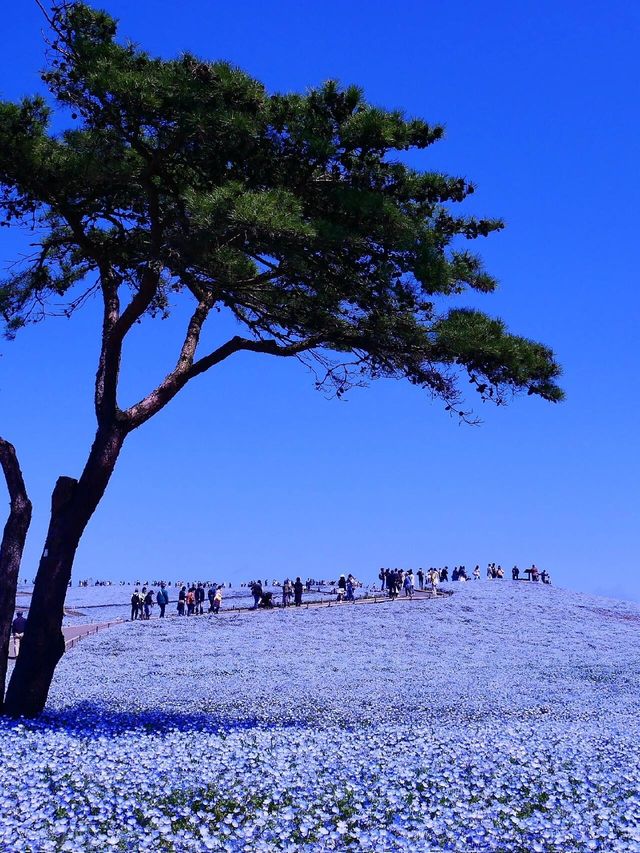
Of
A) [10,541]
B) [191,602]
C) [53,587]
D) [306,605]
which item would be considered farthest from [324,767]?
[306,605]

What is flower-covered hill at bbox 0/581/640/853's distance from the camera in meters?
6.22

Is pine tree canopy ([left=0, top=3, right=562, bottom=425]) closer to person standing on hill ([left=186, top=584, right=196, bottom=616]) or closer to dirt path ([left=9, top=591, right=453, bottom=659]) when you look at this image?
dirt path ([left=9, top=591, right=453, bottom=659])

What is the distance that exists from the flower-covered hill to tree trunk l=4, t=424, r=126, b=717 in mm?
476

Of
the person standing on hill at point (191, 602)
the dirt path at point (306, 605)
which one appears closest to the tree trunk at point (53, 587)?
the dirt path at point (306, 605)

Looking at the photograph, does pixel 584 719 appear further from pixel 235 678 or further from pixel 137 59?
pixel 137 59

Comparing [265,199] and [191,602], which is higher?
[265,199]

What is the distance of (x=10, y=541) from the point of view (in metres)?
10.8

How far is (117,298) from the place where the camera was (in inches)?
482

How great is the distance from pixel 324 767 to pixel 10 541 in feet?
17.5

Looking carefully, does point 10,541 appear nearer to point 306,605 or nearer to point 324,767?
point 324,767

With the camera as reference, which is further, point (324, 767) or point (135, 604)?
point (135, 604)

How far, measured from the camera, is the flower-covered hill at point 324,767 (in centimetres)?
622

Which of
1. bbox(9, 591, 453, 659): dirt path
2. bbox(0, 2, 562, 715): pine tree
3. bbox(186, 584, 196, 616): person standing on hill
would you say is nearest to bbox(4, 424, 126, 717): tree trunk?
bbox(0, 2, 562, 715): pine tree

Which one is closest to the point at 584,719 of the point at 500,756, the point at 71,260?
the point at 500,756
